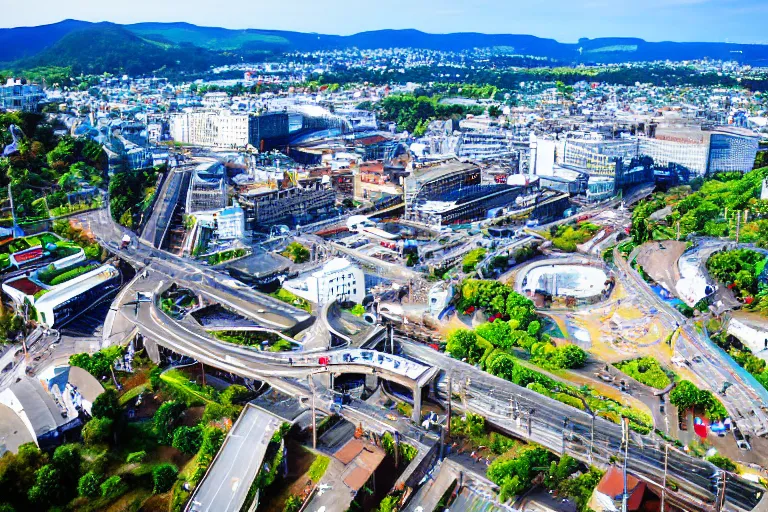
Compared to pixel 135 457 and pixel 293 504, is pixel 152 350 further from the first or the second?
pixel 293 504

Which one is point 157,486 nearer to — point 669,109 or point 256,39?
point 669,109

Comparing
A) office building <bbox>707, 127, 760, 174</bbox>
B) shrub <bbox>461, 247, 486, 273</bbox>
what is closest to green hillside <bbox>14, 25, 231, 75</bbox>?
office building <bbox>707, 127, 760, 174</bbox>

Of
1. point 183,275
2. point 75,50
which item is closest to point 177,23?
point 75,50

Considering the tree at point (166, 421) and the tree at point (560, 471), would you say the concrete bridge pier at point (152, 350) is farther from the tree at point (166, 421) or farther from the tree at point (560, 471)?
the tree at point (560, 471)

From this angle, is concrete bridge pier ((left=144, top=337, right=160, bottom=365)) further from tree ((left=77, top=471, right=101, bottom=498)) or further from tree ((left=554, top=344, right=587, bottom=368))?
tree ((left=554, top=344, right=587, bottom=368))

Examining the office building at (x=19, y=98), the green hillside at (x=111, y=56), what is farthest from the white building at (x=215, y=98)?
the green hillside at (x=111, y=56)

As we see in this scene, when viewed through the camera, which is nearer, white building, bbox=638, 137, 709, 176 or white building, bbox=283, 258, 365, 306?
white building, bbox=283, 258, 365, 306
